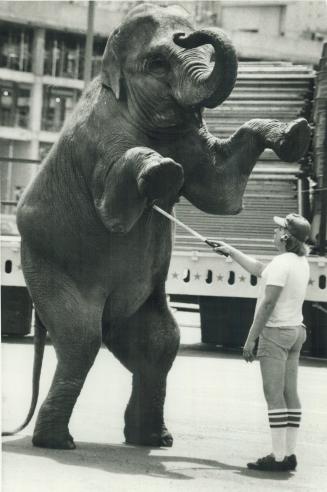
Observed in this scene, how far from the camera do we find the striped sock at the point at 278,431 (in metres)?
6.96

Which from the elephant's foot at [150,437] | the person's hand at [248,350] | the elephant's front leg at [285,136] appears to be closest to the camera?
the person's hand at [248,350]

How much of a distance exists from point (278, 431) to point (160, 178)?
1.49 meters

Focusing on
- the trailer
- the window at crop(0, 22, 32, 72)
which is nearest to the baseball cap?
the trailer

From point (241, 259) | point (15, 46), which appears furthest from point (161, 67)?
point (15, 46)

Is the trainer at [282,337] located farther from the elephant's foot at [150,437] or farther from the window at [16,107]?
the window at [16,107]

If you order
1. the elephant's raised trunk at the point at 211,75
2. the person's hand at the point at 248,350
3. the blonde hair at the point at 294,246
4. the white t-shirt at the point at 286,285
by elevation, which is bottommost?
the person's hand at the point at 248,350

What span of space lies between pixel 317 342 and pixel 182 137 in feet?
23.6

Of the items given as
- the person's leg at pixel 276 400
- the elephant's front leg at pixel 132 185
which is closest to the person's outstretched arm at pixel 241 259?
the elephant's front leg at pixel 132 185

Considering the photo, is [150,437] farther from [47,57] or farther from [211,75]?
[47,57]

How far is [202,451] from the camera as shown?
24.7ft

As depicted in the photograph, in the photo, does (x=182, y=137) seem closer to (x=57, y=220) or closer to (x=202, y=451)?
(x=57, y=220)

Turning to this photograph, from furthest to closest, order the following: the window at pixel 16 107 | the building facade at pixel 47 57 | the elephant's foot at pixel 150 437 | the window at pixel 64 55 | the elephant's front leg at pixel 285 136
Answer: the window at pixel 64 55, the window at pixel 16 107, the building facade at pixel 47 57, the elephant's foot at pixel 150 437, the elephant's front leg at pixel 285 136

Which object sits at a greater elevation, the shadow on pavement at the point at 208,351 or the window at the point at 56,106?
the window at the point at 56,106

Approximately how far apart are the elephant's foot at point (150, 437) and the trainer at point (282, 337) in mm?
787
